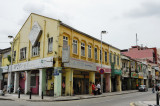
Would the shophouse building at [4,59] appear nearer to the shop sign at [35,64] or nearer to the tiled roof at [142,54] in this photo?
the shop sign at [35,64]

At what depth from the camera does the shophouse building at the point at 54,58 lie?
2192 centimetres

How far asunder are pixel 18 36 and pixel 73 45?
1148 cm

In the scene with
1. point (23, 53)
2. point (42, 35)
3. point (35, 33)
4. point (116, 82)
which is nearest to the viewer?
point (42, 35)

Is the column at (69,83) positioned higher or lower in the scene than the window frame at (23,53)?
lower

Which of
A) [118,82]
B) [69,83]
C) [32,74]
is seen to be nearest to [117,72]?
[118,82]

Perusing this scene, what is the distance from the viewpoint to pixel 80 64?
2420 centimetres

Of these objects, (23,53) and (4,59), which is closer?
(23,53)

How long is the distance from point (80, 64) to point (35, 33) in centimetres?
790

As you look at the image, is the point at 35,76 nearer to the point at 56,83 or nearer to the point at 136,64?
the point at 56,83

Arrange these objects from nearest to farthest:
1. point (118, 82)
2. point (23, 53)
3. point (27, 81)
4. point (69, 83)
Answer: point (69, 83) → point (27, 81) → point (23, 53) → point (118, 82)

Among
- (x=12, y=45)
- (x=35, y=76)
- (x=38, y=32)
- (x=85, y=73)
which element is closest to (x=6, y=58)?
(x=12, y=45)

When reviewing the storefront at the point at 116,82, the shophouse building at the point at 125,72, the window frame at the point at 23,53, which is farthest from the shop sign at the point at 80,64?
the shophouse building at the point at 125,72

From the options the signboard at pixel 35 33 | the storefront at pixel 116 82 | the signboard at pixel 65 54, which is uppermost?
the signboard at pixel 35 33

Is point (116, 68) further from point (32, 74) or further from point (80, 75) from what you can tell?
point (32, 74)
